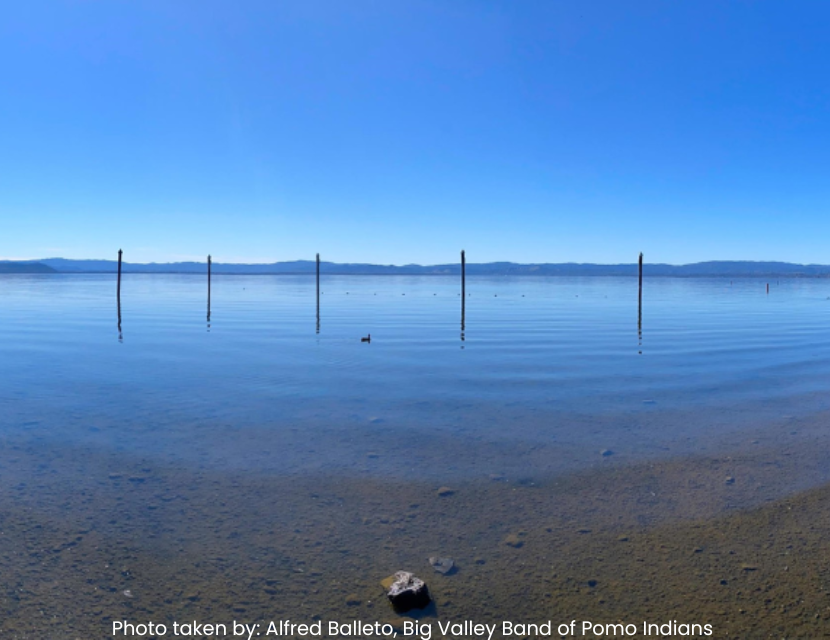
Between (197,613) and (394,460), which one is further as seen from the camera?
(394,460)

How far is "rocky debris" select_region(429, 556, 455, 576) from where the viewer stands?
6.95 metres

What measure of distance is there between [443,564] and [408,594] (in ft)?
3.08

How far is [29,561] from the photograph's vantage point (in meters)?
6.96

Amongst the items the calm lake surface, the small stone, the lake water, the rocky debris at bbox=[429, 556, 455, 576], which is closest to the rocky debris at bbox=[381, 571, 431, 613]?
the lake water

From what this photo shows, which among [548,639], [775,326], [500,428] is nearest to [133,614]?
[548,639]

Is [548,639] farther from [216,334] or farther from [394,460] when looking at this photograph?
[216,334]

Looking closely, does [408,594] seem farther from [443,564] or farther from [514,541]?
[514,541]

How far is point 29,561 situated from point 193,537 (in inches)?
66.3

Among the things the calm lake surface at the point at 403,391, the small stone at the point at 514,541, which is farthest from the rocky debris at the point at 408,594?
the calm lake surface at the point at 403,391

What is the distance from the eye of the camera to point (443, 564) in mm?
7074

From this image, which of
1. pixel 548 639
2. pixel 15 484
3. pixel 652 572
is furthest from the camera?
pixel 15 484

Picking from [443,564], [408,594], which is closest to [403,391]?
[443,564]

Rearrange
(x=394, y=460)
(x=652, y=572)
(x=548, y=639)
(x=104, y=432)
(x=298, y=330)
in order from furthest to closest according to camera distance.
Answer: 1. (x=298, y=330)
2. (x=104, y=432)
3. (x=394, y=460)
4. (x=652, y=572)
5. (x=548, y=639)

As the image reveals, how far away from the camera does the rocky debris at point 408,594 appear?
6199 mm
